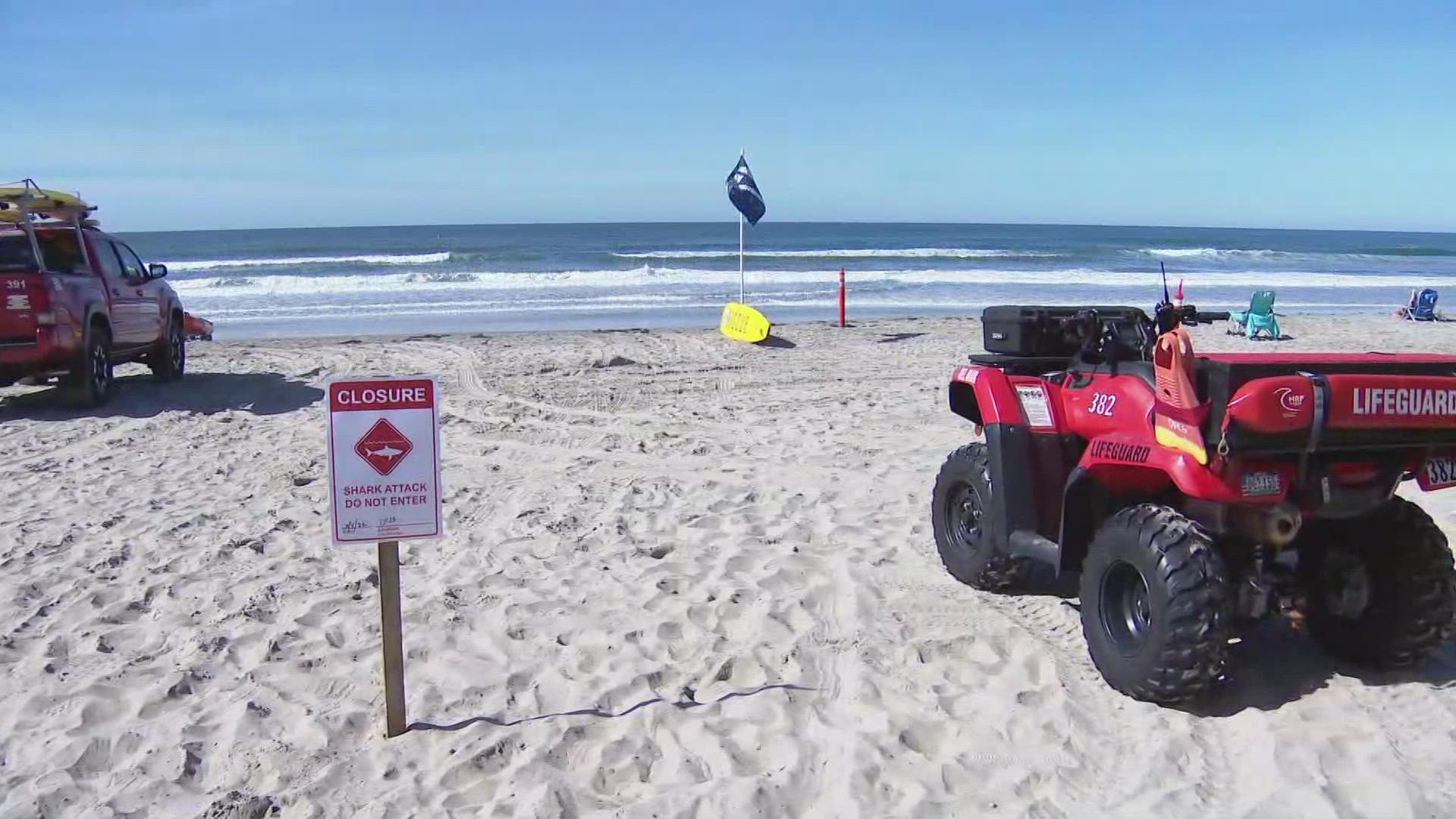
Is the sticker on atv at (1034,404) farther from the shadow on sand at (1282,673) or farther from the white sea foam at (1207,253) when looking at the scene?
the white sea foam at (1207,253)

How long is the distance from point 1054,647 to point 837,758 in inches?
53.3

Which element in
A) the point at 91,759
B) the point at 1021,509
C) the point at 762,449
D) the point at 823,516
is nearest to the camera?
the point at 91,759

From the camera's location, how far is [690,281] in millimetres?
31984

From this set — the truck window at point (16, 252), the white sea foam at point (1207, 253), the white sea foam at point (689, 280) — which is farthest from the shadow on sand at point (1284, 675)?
the white sea foam at point (1207, 253)

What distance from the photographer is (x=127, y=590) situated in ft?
16.3

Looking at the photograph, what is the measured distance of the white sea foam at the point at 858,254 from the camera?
146ft

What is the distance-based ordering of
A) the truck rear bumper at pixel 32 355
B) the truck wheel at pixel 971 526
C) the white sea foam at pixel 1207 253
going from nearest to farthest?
the truck wheel at pixel 971 526, the truck rear bumper at pixel 32 355, the white sea foam at pixel 1207 253

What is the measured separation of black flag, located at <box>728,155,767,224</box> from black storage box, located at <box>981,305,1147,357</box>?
1264cm

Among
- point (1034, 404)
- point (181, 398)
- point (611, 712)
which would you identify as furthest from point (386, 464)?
point (181, 398)

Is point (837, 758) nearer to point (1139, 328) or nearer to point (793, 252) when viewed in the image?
point (1139, 328)

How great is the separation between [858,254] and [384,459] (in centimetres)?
4391

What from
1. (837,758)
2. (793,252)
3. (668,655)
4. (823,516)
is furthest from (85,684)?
(793,252)

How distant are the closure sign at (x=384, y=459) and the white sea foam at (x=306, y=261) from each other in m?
38.7

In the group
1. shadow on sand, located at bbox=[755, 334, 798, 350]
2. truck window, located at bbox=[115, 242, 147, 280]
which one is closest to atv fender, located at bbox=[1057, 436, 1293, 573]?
shadow on sand, located at bbox=[755, 334, 798, 350]
